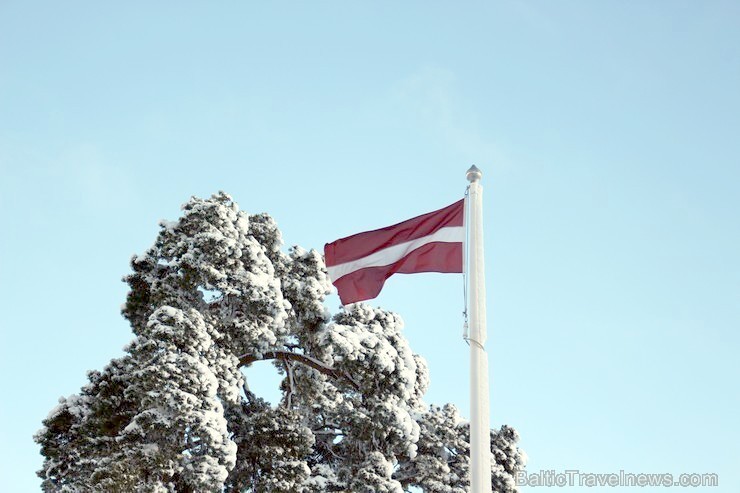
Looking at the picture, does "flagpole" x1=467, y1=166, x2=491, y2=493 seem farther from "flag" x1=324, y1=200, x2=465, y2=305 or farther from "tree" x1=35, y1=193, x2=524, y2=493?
"tree" x1=35, y1=193, x2=524, y2=493

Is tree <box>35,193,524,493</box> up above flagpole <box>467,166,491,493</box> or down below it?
above

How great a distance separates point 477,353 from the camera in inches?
344

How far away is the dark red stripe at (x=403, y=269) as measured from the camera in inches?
389

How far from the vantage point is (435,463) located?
22656 mm

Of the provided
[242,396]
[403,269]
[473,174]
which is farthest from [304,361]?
[473,174]

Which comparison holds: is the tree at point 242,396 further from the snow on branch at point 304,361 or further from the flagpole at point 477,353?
the flagpole at point 477,353

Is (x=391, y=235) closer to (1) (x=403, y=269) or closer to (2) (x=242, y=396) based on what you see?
(1) (x=403, y=269)

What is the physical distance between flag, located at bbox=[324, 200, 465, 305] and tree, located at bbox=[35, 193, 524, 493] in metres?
8.85

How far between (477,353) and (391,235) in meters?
2.19

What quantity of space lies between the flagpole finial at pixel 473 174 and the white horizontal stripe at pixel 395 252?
543mm

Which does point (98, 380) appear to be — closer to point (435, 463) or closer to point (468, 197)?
point (435, 463)

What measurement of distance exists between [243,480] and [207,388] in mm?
2960

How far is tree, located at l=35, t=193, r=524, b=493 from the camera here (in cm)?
1856

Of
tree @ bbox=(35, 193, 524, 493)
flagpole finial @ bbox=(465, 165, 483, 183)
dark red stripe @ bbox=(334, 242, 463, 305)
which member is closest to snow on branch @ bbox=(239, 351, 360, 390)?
tree @ bbox=(35, 193, 524, 493)
